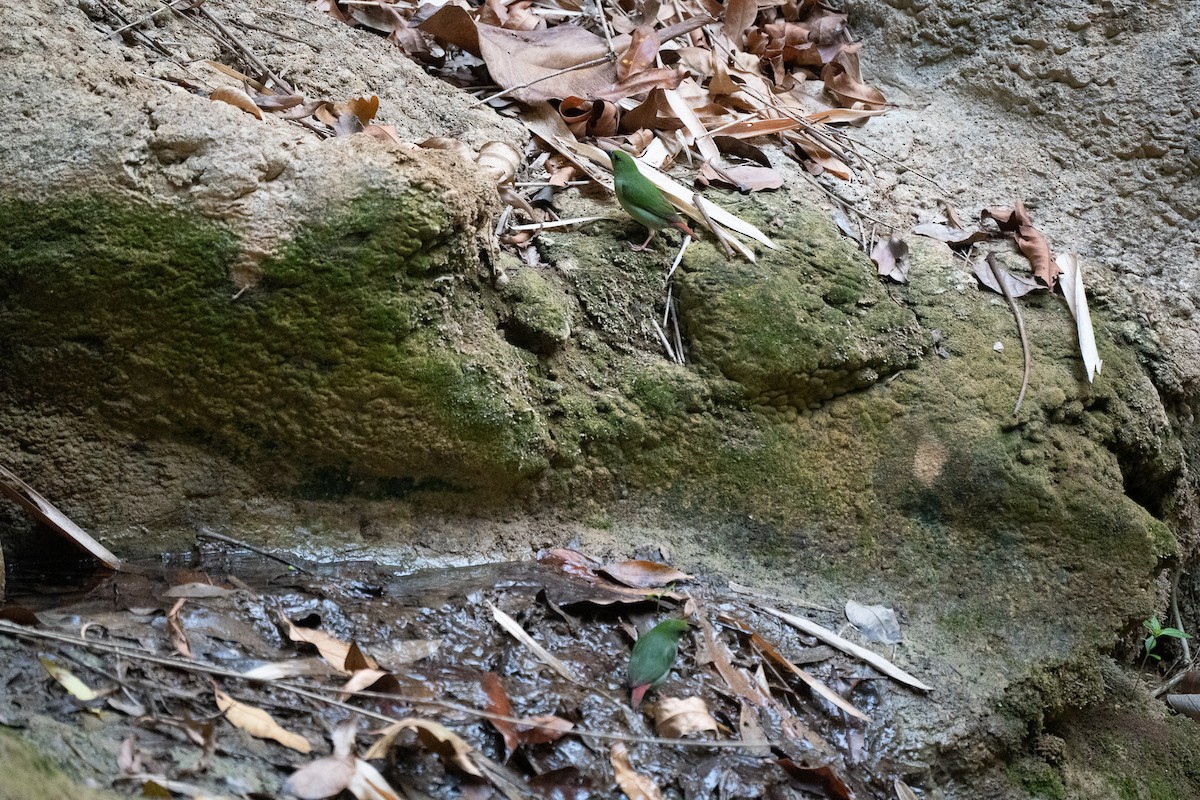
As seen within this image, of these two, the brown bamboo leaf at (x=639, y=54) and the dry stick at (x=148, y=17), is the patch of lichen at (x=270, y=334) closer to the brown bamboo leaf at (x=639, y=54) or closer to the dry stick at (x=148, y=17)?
the dry stick at (x=148, y=17)

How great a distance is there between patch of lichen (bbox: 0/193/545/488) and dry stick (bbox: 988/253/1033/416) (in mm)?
1730

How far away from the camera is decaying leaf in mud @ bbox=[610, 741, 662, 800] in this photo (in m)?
2.18

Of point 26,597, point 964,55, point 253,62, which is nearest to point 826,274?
point 964,55

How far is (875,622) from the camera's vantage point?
120 inches

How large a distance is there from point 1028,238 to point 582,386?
1840mm

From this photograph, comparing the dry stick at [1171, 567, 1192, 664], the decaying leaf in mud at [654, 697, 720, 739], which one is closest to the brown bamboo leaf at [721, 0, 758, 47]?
the dry stick at [1171, 567, 1192, 664]

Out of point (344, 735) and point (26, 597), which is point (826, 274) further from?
point (26, 597)

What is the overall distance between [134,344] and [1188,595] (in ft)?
12.6

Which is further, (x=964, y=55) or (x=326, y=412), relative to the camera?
(x=964, y=55)

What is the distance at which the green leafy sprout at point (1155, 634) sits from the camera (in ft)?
11.3

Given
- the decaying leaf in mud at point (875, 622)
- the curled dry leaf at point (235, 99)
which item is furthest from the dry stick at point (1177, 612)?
the curled dry leaf at point (235, 99)

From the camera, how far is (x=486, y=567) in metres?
2.92

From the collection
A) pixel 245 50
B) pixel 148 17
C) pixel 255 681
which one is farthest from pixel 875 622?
pixel 148 17

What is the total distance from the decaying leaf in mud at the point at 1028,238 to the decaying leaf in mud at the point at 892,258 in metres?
0.50
